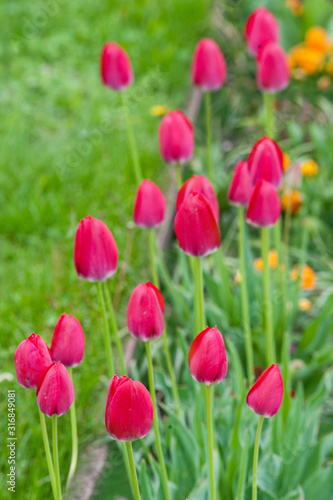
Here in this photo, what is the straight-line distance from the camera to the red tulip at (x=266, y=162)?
143 centimetres

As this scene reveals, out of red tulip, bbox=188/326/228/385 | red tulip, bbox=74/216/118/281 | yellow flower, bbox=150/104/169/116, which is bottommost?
red tulip, bbox=188/326/228/385

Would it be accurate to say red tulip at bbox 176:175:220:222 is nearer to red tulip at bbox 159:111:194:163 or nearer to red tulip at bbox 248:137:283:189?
red tulip at bbox 248:137:283:189

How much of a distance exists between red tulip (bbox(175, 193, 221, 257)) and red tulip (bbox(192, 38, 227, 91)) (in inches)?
33.3

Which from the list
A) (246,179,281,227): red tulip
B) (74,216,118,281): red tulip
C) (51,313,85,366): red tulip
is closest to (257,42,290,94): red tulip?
(246,179,281,227): red tulip

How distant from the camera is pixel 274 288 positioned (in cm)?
243

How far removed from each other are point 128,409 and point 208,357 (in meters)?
0.15

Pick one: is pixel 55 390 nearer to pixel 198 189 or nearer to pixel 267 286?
pixel 198 189

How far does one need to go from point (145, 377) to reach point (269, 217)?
0.93 metres

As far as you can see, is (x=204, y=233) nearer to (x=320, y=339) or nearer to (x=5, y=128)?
(x=320, y=339)

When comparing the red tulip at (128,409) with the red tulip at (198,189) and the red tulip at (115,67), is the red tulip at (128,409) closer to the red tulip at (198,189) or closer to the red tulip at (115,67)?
the red tulip at (198,189)

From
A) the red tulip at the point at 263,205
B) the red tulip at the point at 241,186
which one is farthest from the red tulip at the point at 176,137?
the red tulip at the point at 263,205

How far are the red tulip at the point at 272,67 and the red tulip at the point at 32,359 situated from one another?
1038 millimetres

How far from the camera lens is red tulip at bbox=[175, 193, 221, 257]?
3.83 ft

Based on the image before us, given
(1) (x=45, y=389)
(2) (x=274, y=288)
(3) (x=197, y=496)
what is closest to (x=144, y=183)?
(1) (x=45, y=389)
